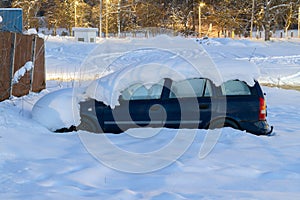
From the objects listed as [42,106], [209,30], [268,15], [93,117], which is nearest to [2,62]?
[42,106]

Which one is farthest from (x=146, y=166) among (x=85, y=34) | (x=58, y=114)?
(x=85, y=34)

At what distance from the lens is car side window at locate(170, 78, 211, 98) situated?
21.6 feet

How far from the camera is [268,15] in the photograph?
5250 cm

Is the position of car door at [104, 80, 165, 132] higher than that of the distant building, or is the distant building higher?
the distant building

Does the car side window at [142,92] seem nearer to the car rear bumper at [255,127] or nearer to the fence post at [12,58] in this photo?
the car rear bumper at [255,127]

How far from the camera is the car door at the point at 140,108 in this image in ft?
21.3

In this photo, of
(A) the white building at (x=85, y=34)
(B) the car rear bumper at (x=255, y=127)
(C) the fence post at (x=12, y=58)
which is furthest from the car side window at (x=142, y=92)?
(A) the white building at (x=85, y=34)

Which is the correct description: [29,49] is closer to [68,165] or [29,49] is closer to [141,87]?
[141,87]

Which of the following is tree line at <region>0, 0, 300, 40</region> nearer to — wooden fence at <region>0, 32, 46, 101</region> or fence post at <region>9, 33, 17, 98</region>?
wooden fence at <region>0, 32, 46, 101</region>

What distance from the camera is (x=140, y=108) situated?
650 cm

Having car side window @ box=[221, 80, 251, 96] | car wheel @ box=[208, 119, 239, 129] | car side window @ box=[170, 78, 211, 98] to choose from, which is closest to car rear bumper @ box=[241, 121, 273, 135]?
car wheel @ box=[208, 119, 239, 129]

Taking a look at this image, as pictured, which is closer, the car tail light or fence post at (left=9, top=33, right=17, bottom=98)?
the car tail light

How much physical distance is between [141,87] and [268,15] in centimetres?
4990

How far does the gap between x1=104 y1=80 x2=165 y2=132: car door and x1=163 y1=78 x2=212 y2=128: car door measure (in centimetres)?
17
